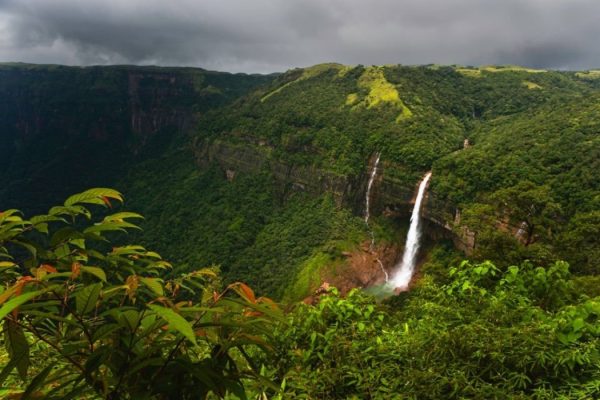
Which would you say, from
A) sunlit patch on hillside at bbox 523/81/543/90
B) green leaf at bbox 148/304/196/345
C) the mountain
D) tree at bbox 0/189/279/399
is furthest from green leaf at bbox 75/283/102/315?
sunlit patch on hillside at bbox 523/81/543/90

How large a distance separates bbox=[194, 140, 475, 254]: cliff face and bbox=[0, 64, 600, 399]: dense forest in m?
0.31

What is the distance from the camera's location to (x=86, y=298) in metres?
1.65

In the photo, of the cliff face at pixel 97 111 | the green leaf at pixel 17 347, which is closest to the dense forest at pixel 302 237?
the green leaf at pixel 17 347

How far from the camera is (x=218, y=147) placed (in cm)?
9188

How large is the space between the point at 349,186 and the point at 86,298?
59.2m

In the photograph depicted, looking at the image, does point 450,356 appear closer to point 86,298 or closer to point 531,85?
point 86,298

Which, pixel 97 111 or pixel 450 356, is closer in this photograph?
pixel 450 356

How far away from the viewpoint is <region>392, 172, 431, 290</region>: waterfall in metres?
49.3

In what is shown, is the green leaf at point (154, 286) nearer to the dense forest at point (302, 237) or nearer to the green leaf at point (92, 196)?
the dense forest at point (302, 237)

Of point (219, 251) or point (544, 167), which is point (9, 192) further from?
point (544, 167)

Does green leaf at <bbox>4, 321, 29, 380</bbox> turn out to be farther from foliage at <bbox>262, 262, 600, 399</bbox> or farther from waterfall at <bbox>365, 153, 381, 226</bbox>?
waterfall at <bbox>365, 153, 381, 226</bbox>

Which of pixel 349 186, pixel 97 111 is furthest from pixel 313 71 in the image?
pixel 97 111

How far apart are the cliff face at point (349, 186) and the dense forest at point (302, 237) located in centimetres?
31

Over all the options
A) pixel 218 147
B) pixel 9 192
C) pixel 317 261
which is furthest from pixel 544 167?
pixel 9 192
